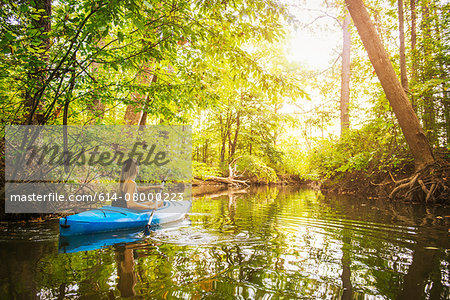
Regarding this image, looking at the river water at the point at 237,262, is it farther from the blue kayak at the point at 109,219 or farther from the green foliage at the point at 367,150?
the green foliage at the point at 367,150

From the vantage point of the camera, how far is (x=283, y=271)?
228 cm

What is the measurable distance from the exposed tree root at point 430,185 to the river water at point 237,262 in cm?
236

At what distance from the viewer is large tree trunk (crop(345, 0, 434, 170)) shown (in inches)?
224

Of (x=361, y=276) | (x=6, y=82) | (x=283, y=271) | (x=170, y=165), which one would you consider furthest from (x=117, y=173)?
(x=361, y=276)

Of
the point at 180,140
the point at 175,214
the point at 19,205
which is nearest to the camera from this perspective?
the point at 19,205

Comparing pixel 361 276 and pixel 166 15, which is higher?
pixel 166 15

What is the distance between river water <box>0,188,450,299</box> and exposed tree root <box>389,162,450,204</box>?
236cm

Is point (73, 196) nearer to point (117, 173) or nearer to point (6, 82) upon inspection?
point (117, 173)

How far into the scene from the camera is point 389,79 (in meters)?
5.74

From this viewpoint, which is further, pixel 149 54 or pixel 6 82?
pixel 149 54

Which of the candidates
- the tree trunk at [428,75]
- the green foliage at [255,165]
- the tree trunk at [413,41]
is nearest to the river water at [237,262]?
the tree trunk at [428,75]

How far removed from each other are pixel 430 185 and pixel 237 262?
6270mm

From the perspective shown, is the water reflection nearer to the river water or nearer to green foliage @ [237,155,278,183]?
the river water

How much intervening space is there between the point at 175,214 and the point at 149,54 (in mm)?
3036
